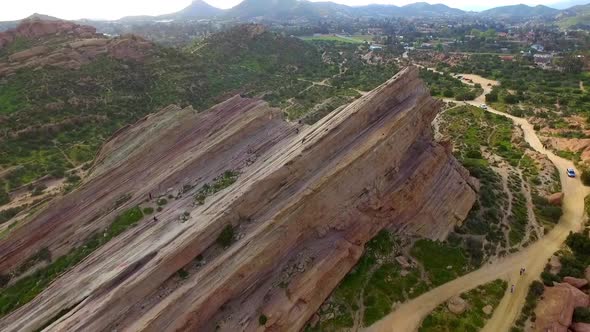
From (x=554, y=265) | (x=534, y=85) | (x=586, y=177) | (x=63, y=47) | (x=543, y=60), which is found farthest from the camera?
(x=543, y=60)

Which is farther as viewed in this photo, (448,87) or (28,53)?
(448,87)

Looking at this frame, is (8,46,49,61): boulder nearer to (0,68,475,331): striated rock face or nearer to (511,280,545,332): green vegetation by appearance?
(0,68,475,331): striated rock face

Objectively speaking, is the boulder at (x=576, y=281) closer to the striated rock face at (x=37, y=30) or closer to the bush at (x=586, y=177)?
the bush at (x=586, y=177)

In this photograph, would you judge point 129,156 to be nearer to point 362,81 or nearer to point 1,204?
point 1,204

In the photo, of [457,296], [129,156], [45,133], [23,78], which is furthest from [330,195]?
[23,78]

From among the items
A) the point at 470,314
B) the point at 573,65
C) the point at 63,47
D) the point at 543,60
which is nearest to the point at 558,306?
the point at 470,314

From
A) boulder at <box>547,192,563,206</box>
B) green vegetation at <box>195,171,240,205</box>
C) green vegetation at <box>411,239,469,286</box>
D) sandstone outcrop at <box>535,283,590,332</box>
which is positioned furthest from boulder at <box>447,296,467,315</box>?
boulder at <box>547,192,563,206</box>

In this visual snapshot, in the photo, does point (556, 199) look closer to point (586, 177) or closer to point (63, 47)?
point (586, 177)
